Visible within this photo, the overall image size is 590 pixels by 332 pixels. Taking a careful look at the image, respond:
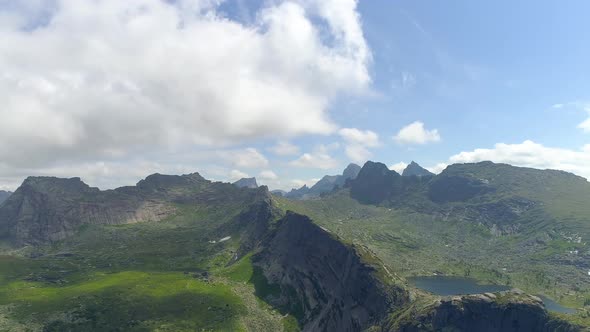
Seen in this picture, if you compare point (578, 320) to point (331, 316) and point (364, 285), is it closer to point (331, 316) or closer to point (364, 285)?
point (364, 285)

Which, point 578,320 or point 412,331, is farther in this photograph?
point 412,331

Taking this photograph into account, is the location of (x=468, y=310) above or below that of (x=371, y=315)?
above

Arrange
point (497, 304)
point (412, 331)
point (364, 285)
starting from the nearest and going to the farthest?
point (497, 304) < point (412, 331) < point (364, 285)

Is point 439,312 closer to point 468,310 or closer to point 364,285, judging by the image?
point 468,310

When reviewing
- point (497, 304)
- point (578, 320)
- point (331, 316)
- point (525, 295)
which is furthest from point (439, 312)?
point (331, 316)

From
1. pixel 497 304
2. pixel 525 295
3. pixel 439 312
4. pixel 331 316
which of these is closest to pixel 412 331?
pixel 439 312

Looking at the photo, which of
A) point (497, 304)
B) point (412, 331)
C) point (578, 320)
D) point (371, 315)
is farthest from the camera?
point (371, 315)
